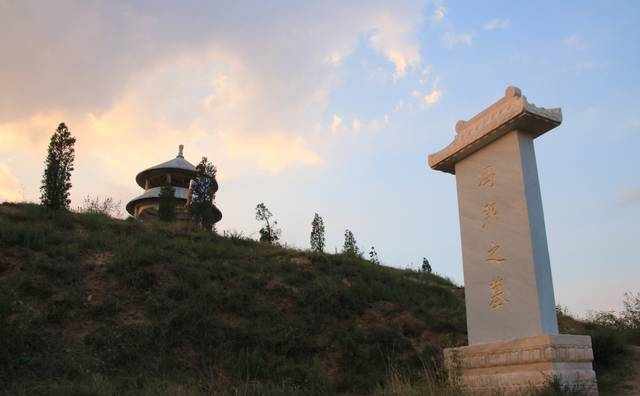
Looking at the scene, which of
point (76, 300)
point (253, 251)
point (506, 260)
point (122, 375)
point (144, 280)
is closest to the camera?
point (506, 260)

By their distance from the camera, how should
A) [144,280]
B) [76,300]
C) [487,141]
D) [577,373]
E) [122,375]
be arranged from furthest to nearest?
[144,280]
[76,300]
[122,375]
[487,141]
[577,373]

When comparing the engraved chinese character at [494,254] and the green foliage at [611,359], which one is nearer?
the engraved chinese character at [494,254]

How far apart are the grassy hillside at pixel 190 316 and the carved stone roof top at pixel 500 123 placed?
381cm

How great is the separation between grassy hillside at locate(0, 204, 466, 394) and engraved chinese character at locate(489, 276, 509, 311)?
7.55 ft

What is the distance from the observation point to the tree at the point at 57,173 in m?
15.8

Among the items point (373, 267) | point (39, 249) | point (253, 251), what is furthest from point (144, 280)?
point (373, 267)

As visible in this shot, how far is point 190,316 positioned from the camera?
1099 cm

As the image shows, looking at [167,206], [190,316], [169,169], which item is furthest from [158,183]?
[190,316]

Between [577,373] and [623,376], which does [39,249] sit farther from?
[623,376]

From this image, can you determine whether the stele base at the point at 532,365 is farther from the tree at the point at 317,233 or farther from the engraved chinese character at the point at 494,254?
the tree at the point at 317,233

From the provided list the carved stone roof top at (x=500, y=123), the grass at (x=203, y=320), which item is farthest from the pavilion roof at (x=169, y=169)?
the carved stone roof top at (x=500, y=123)

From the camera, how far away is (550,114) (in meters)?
7.45

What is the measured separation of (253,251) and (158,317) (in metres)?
5.11

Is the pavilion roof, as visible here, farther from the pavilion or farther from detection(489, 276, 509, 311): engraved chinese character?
detection(489, 276, 509, 311): engraved chinese character
